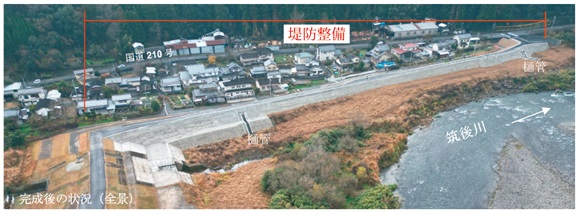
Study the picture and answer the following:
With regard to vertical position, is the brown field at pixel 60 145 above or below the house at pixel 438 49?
below

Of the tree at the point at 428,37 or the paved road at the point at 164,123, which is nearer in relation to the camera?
the paved road at the point at 164,123

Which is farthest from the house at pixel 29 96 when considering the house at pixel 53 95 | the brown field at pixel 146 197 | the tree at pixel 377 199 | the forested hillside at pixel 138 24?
the tree at pixel 377 199

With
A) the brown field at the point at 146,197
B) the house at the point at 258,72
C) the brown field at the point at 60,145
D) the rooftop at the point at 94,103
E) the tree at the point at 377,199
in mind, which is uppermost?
the house at the point at 258,72

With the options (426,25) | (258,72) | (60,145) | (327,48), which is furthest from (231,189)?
(426,25)

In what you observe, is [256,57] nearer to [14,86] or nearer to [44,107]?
[44,107]

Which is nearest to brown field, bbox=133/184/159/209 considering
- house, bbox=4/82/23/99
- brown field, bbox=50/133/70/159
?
brown field, bbox=50/133/70/159

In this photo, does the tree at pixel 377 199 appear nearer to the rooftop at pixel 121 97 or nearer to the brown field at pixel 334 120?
the brown field at pixel 334 120

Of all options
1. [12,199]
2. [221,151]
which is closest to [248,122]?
[221,151]
